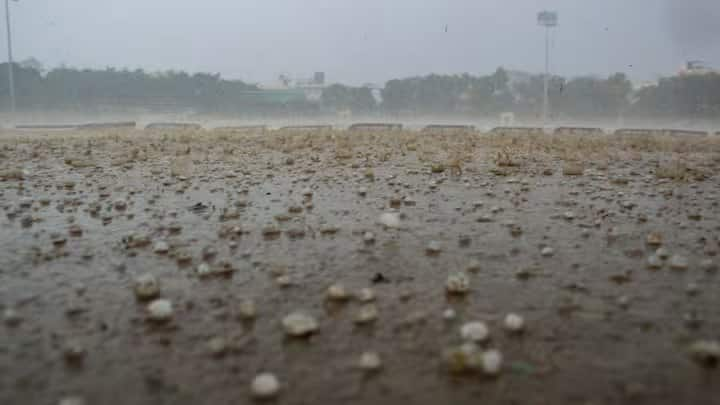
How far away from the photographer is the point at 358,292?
7.13 feet

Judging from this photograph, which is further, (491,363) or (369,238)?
(369,238)

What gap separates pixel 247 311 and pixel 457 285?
0.85m

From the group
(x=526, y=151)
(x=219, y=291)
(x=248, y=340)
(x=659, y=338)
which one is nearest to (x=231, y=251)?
(x=219, y=291)

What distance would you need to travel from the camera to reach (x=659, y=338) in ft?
5.65

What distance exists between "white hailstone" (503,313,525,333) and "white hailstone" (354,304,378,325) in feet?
1.51

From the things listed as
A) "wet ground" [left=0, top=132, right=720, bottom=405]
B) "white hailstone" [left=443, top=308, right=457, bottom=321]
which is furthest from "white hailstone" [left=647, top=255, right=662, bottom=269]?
"white hailstone" [left=443, top=308, right=457, bottom=321]

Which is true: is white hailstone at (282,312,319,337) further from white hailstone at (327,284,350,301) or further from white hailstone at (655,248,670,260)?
white hailstone at (655,248,670,260)

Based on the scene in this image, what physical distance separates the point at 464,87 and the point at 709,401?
32.0m

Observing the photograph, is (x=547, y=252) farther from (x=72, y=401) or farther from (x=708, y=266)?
(x=72, y=401)

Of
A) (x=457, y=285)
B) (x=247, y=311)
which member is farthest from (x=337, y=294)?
(x=457, y=285)

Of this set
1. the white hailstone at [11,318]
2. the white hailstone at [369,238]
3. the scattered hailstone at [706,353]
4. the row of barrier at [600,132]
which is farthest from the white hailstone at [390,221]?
the row of barrier at [600,132]

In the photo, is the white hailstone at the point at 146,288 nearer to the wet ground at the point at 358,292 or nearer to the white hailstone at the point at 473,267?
the wet ground at the point at 358,292

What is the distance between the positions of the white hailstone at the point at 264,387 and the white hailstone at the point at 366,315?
1.64 feet

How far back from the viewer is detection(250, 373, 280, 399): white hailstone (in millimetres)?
1399
